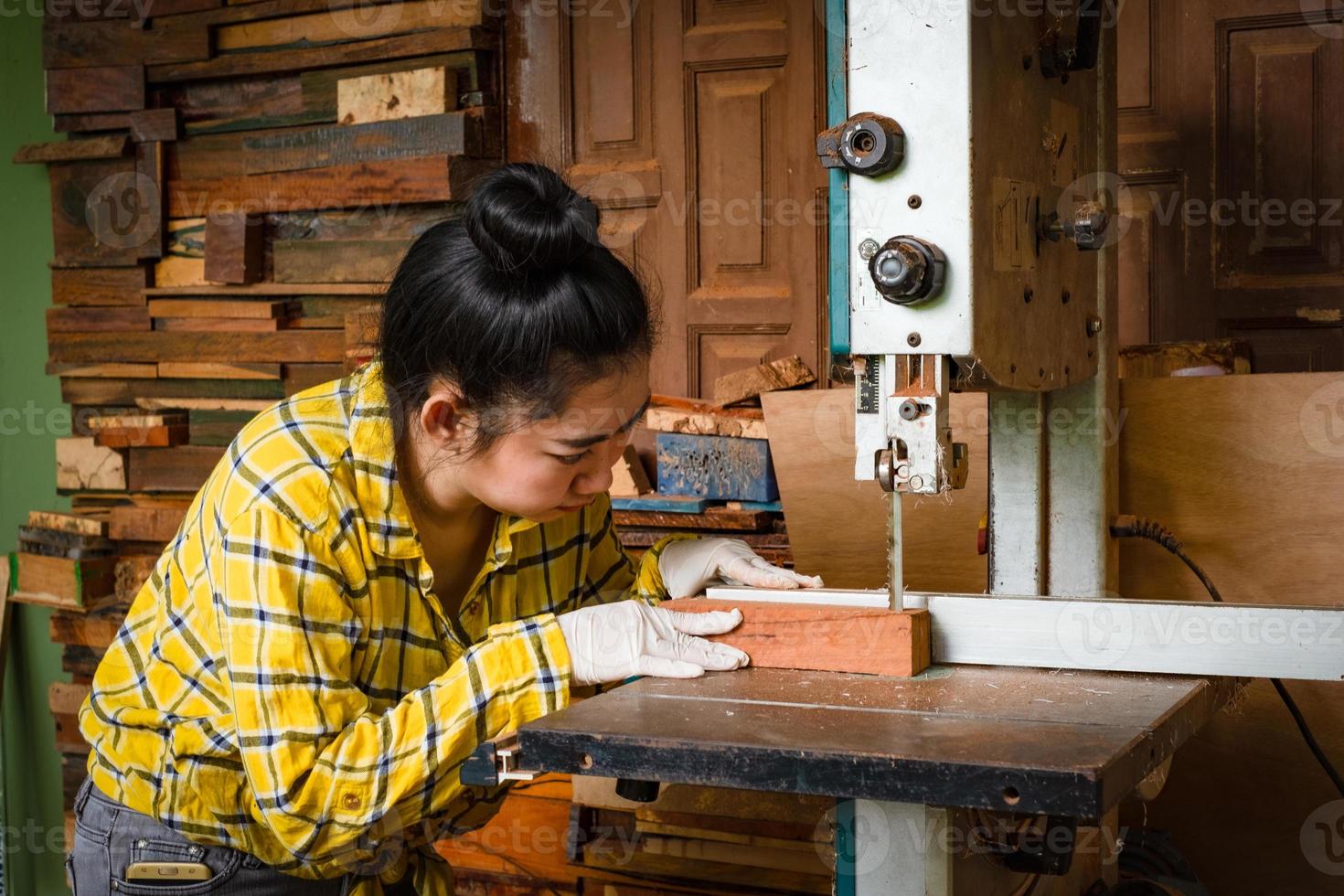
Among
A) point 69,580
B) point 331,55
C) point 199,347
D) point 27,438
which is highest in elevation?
point 331,55

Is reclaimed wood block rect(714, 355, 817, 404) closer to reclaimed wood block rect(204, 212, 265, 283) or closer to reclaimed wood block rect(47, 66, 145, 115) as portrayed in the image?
reclaimed wood block rect(204, 212, 265, 283)

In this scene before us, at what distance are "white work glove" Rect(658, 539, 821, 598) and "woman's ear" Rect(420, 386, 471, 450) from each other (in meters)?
0.45

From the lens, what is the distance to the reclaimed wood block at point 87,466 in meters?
3.59

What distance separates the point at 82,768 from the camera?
145 inches

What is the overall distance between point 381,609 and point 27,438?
8.32 feet

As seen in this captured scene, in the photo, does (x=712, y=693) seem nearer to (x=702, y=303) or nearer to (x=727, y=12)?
(x=702, y=303)

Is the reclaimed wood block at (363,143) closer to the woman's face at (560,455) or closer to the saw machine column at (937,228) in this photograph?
the woman's face at (560,455)

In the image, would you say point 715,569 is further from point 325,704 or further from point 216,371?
point 216,371

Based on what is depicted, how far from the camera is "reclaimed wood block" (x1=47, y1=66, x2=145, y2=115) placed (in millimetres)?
3473

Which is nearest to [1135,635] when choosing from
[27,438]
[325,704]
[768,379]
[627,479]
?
[325,704]

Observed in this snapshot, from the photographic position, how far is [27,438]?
378cm

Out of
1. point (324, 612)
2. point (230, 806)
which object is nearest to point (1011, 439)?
point (324, 612)

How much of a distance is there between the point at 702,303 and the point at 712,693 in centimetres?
164

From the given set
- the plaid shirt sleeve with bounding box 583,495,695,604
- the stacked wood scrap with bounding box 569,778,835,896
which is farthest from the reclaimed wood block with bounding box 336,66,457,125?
the stacked wood scrap with bounding box 569,778,835,896
